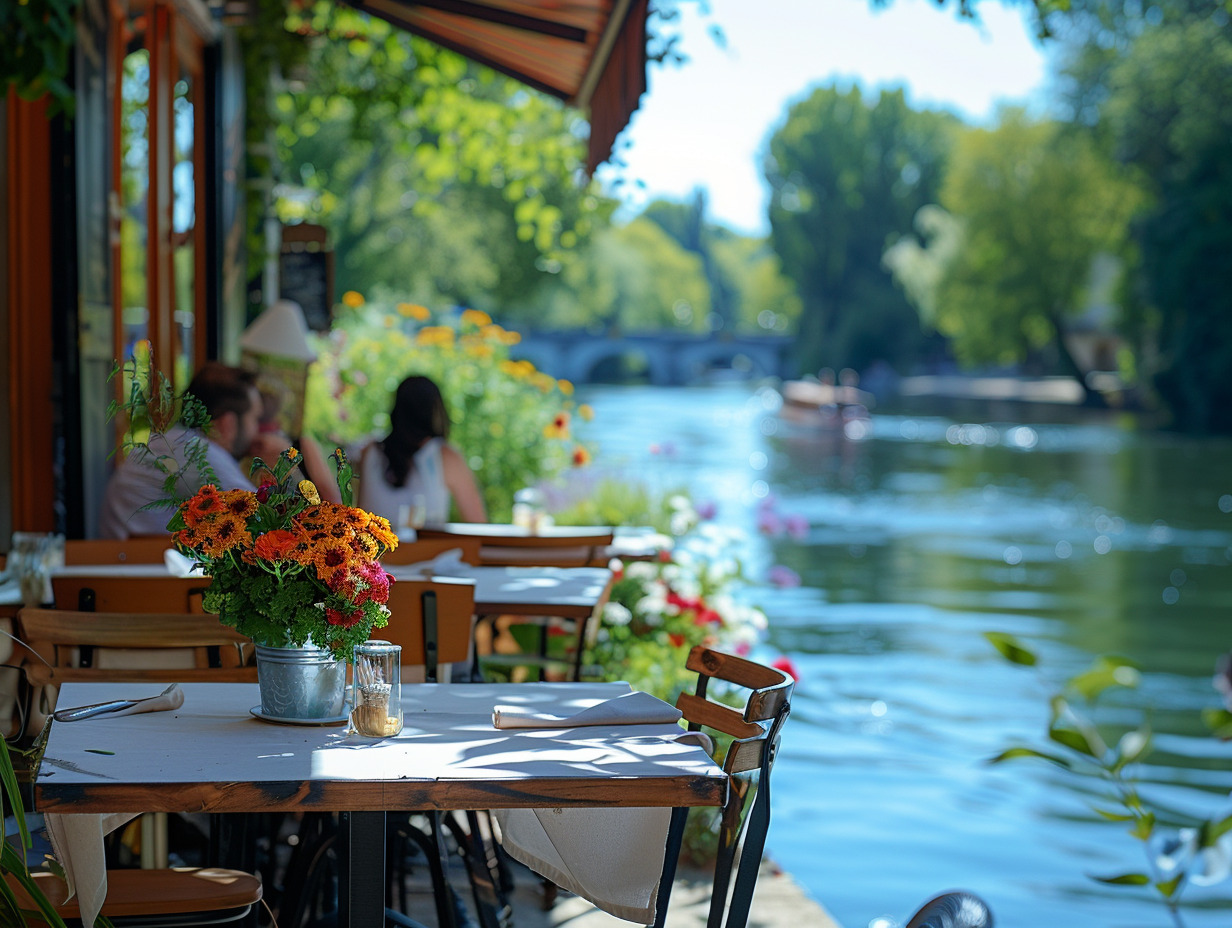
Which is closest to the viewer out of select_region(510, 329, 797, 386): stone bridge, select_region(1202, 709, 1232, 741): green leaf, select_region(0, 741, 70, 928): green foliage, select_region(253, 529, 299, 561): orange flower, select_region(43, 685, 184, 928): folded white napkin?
select_region(1202, 709, 1232, 741): green leaf

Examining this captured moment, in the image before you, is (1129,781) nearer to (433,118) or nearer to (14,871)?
(14,871)

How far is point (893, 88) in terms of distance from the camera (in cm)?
5772

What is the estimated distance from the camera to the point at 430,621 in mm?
2748

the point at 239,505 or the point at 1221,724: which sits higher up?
the point at 239,505

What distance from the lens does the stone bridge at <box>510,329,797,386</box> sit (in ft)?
205

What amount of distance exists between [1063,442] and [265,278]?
29447 mm

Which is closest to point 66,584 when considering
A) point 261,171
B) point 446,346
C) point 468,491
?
point 468,491

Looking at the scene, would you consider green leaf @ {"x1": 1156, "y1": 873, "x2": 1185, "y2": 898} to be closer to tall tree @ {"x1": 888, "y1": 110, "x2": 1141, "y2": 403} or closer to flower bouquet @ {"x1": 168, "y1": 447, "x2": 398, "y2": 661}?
flower bouquet @ {"x1": 168, "y1": 447, "x2": 398, "y2": 661}

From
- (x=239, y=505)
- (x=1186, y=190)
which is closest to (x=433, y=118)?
(x=239, y=505)

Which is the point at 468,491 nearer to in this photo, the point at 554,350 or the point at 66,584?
the point at 66,584

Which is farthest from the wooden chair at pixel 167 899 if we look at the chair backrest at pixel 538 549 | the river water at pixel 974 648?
the chair backrest at pixel 538 549

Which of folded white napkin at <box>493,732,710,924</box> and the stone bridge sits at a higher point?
the stone bridge

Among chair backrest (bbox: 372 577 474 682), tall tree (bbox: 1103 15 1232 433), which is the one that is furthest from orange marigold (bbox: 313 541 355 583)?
tall tree (bbox: 1103 15 1232 433)

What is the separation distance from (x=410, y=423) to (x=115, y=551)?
1368 millimetres
